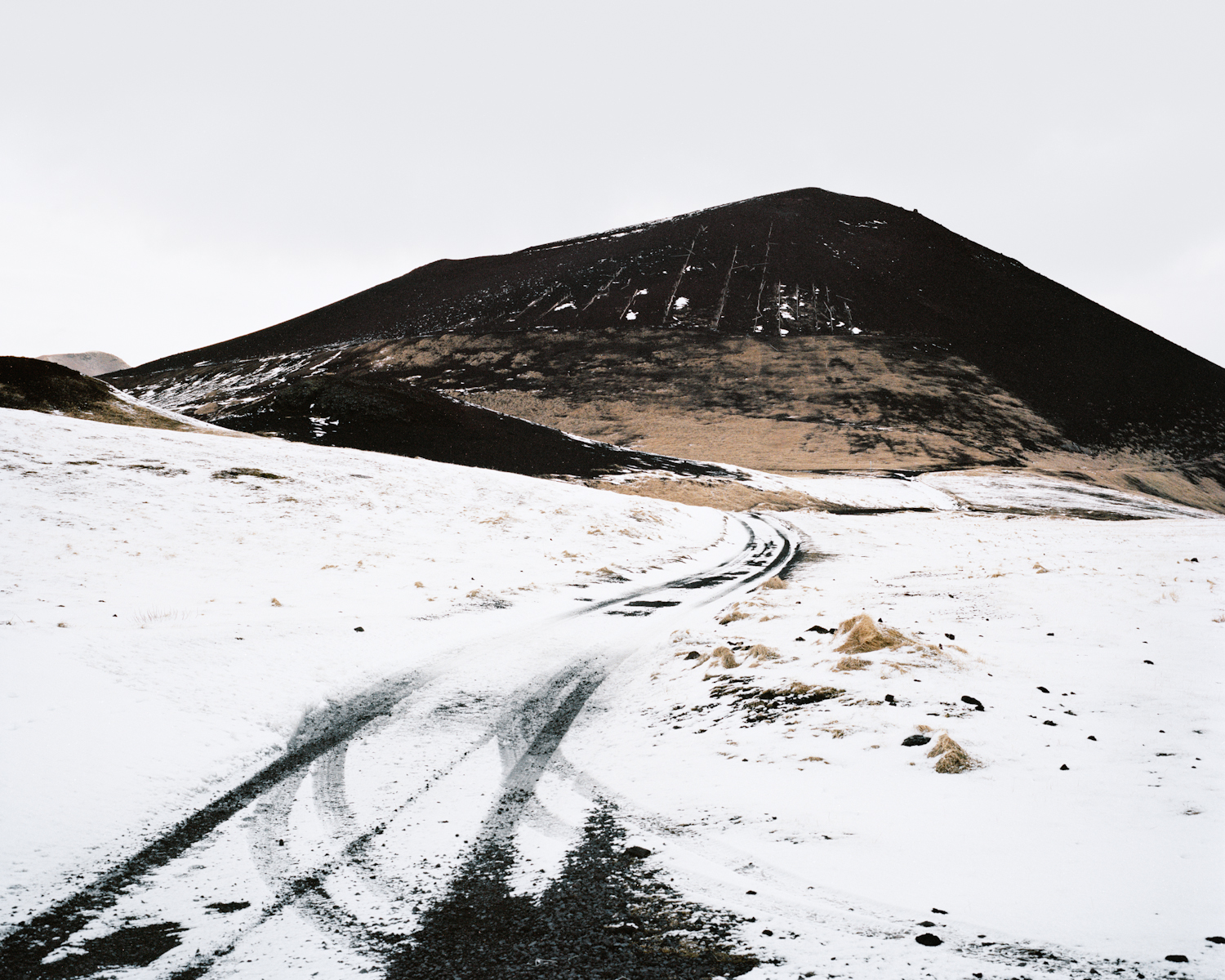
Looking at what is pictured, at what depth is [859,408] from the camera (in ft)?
357

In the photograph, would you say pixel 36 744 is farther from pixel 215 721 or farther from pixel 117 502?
pixel 117 502

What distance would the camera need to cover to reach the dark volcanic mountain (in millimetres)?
106750

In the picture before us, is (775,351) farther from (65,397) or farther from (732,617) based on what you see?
(732,617)

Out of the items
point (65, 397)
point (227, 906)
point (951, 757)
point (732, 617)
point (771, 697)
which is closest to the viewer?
point (227, 906)

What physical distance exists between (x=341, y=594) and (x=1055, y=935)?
45.3 feet

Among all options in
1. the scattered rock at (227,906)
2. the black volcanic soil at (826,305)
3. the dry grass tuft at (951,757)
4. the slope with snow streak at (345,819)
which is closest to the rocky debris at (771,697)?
the dry grass tuft at (951,757)

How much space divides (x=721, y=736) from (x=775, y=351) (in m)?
127

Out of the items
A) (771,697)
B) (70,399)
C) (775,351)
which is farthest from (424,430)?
(775,351)

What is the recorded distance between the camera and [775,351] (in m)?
128

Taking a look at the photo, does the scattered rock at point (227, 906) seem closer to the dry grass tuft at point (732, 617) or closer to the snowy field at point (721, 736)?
Answer: the snowy field at point (721, 736)

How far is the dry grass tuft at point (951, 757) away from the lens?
5.81 metres

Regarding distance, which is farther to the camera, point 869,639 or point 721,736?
point 869,639

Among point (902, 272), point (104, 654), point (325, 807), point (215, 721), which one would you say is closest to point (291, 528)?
point (104, 654)

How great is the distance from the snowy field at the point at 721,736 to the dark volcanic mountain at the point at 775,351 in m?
74.4
